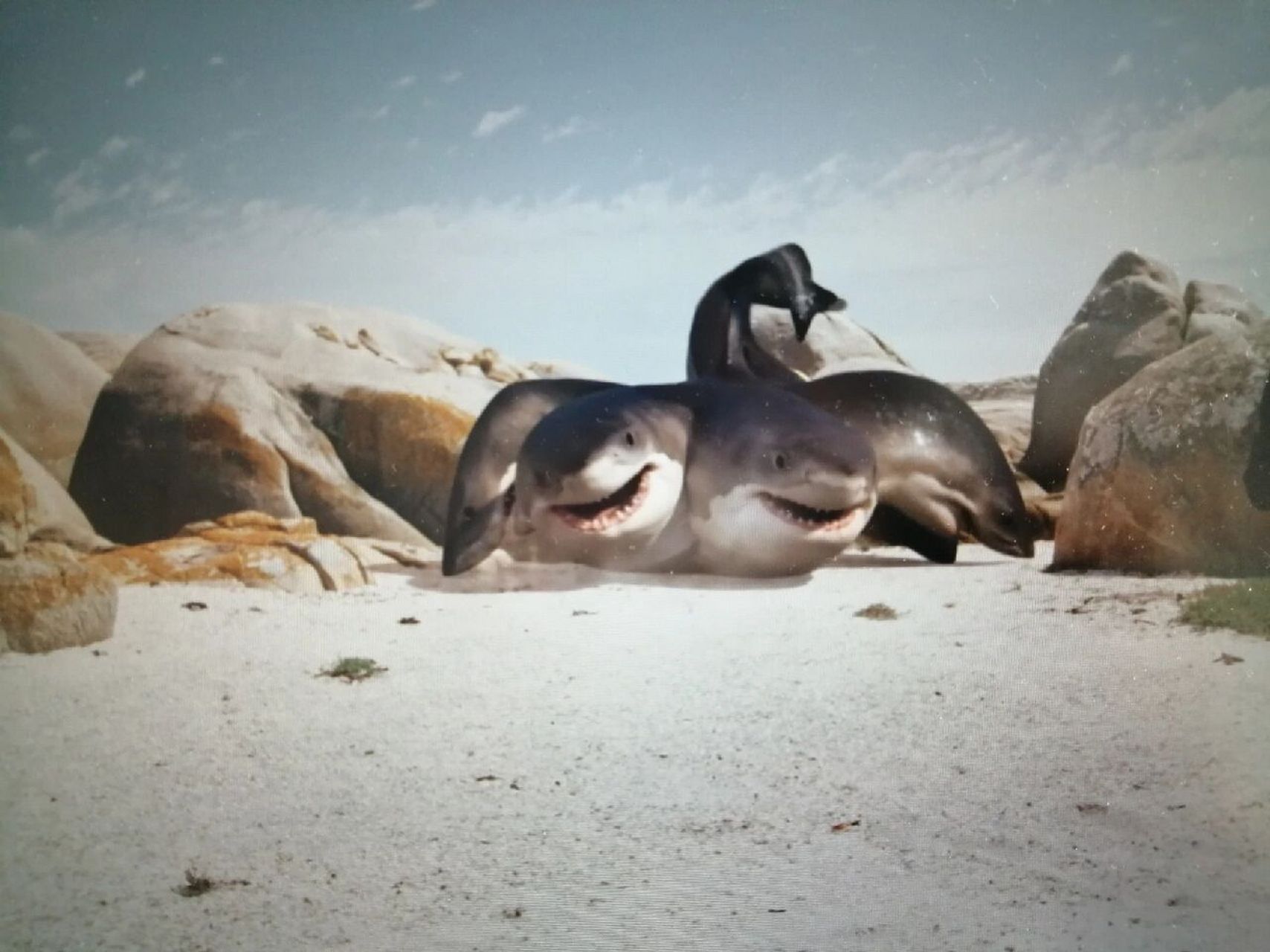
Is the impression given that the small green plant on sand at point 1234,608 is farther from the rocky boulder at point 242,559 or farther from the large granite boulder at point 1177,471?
the rocky boulder at point 242,559

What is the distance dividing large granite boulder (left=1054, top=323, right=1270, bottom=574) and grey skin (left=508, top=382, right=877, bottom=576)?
0.69 metres

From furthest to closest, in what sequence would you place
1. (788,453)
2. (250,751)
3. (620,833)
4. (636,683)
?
(788,453) < (636,683) < (250,751) < (620,833)

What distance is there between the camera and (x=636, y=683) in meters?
2.49

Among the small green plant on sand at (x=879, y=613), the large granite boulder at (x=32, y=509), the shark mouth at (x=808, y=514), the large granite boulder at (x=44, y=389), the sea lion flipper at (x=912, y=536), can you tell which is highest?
the large granite boulder at (x=44, y=389)

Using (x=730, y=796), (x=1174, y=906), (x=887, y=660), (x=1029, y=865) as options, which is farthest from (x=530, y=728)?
(x=1174, y=906)

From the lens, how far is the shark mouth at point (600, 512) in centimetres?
325

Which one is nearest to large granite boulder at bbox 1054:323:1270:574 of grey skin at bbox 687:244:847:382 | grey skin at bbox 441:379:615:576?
grey skin at bbox 687:244:847:382

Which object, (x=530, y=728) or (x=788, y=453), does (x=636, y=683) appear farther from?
(x=788, y=453)

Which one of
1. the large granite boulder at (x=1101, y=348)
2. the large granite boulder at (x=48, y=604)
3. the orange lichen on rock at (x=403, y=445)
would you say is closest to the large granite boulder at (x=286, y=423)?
the orange lichen on rock at (x=403, y=445)

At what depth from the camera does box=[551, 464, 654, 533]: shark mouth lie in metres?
3.25

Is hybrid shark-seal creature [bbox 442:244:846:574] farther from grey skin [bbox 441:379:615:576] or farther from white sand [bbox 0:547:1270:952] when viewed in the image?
white sand [bbox 0:547:1270:952]

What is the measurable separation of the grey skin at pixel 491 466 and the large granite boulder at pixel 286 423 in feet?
0.41

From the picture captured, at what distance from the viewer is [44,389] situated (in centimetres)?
320

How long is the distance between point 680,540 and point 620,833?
4.96 ft
